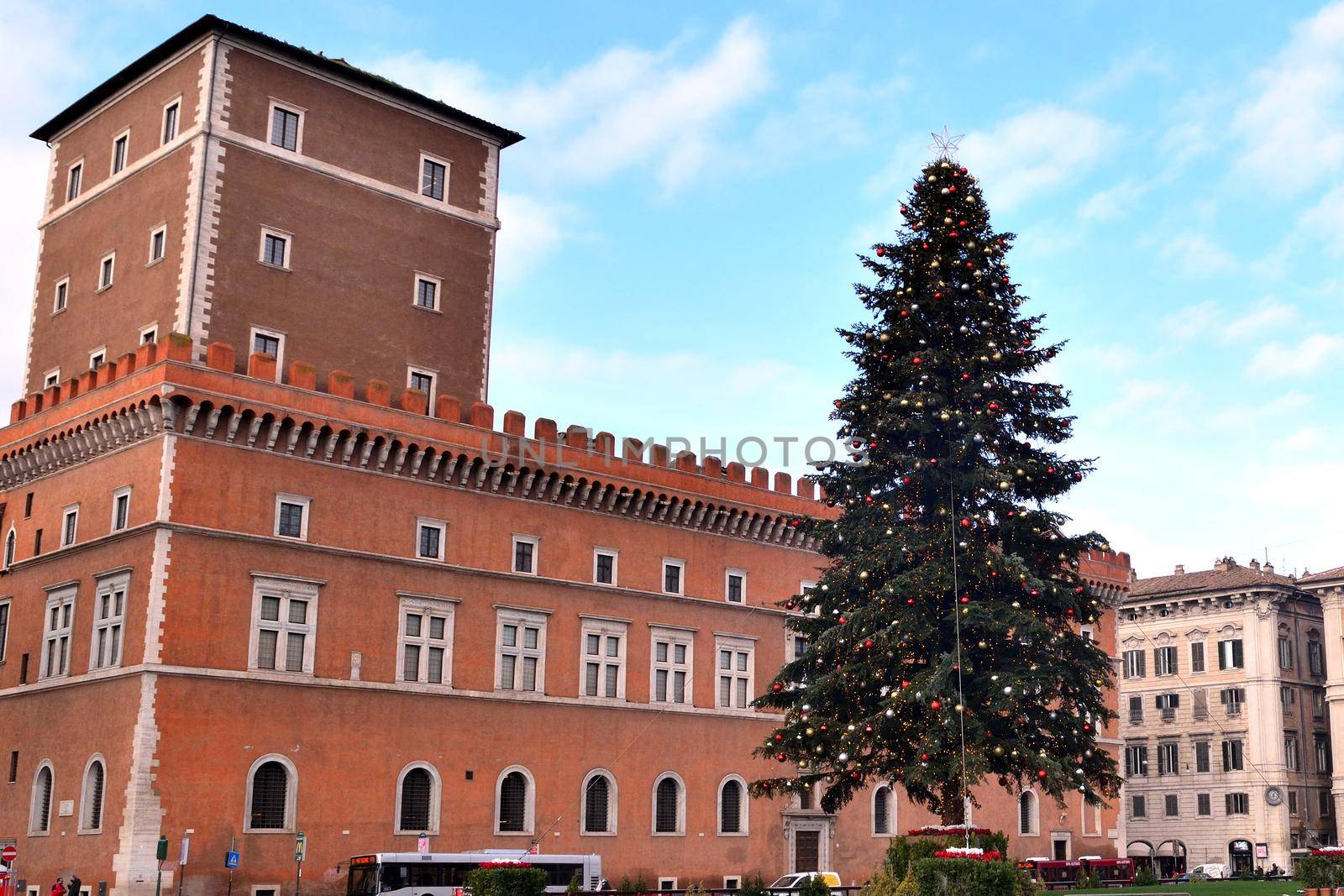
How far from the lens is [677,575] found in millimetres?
48500

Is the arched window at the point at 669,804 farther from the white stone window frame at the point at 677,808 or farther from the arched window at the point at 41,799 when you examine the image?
the arched window at the point at 41,799

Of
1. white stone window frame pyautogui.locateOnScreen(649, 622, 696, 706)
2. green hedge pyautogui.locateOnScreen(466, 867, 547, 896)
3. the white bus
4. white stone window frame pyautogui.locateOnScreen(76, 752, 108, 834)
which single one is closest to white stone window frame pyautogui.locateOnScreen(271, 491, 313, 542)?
white stone window frame pyautogui.locateOnScreen(76, 752, 108, 834)

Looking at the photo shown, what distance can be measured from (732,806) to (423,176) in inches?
901

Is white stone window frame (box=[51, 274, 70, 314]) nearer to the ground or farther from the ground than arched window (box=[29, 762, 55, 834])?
farther from the ground

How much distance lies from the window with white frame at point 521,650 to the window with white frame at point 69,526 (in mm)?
12020

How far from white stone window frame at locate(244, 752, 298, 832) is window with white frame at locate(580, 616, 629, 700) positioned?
1000 centimetres

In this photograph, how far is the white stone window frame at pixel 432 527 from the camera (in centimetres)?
4212

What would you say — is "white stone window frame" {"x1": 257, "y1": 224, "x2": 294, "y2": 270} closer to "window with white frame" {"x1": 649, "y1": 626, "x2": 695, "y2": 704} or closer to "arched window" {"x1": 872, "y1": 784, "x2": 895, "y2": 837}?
"window with white frame" {"x1": 649, "y1": 626, "x2": 695, "y2": 704}

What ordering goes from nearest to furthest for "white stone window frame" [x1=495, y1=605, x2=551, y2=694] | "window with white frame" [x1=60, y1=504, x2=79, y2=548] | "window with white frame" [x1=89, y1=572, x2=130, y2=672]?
"window with white frame" [x1=89, y1=572, x2=130, y2=672] → "window with white frame" [x1=60, y1=504, x2=79, y2=548] → "white stone window frame" [x1=495, y1=605, x2=551, y2=694]

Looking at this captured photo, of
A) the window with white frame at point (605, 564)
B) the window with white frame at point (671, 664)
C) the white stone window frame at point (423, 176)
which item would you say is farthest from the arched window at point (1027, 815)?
Answer: the white stone window frame at point (423, 176)

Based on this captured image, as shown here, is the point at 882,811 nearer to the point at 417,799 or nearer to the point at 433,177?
the point at 417,799

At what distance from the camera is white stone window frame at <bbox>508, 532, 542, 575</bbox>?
44094 mm

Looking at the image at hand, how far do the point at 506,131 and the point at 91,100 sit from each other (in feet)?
43.8

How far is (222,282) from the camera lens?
137 feet
